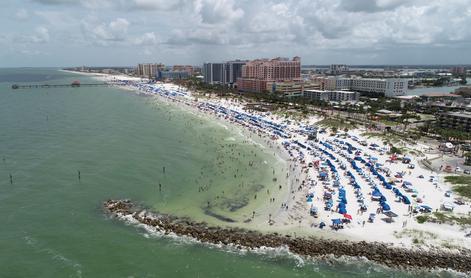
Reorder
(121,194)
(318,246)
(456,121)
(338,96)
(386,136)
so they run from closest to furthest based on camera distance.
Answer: (318,246) < (121,194) < (386,136) < (456,121) < (338,96)

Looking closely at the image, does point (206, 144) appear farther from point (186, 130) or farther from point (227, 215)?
point (227, 215)

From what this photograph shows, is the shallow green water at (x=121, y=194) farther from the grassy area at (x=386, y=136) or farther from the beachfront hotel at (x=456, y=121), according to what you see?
the beachfront hotel at (x=456, y=121)

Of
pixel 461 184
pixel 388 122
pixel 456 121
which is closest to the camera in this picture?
pixel 461 184

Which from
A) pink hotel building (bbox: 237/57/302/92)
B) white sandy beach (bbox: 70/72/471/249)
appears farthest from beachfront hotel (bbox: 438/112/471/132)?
pink hotel building (bbox: 237/57/302/92)

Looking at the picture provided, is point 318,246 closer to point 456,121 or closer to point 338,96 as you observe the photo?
point 456,121

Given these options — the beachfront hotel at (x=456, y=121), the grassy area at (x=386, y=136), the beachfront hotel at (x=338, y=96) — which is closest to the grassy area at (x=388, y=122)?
the beachfront hotel at (x=456, y=121)

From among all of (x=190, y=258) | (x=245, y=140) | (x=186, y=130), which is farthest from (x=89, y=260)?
(x=186, y=130)

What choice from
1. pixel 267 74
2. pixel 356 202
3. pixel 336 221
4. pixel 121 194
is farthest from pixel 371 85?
pixel 121 194
